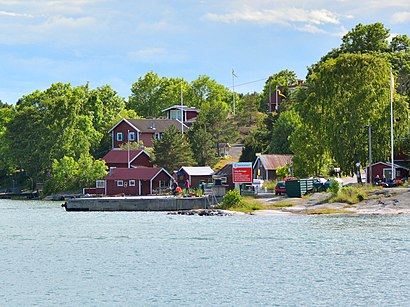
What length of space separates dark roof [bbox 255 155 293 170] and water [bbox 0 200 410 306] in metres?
28.6

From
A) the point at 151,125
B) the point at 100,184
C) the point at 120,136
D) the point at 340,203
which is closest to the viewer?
the point at 340,203

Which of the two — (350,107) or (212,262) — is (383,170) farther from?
(212,262)

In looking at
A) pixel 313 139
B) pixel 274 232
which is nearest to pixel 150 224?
pixel 274 232

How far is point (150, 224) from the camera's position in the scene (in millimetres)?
60781

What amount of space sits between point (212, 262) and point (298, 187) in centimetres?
3203

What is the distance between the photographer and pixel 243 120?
A: 146 metres

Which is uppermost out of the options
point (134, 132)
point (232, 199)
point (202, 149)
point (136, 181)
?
point (134, 132)

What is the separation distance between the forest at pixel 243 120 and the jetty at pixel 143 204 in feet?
40.3

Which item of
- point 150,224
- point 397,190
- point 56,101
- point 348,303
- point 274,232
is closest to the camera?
point 348,303

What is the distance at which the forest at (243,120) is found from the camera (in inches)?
3002

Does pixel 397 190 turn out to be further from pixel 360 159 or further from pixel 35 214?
pixel 35 214

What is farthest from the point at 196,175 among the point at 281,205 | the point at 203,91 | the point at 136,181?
the point at 203,91

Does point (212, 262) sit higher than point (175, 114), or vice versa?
point (175, 114)

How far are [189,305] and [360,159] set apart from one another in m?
49.9
